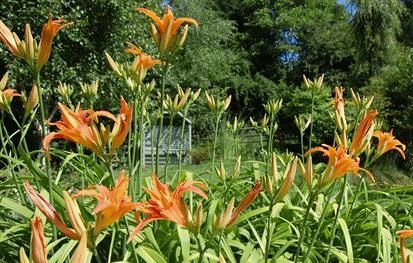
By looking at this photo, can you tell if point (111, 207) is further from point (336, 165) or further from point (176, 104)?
point (176, 104)

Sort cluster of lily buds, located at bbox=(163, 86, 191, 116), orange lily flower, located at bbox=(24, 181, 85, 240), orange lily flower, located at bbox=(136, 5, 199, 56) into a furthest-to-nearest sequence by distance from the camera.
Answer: cluster of lily buds, located at bbox=(163, 86, 191, 116) < orange lily flower, located at bbox=(136, 5, 199, 56) < orange lily flower, located at bbox=(24, 181, 85, 240)

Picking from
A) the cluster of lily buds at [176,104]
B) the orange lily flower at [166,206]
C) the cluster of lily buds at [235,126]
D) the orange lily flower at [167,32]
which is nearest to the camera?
the orange lily flower at [166,206]

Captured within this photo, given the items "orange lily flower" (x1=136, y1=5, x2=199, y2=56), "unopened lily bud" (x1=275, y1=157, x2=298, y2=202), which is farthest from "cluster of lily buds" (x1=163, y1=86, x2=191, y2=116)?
"unopened lily bud" (x1=275, y1=157, x2=298, y2=202)

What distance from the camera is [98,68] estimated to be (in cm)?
987

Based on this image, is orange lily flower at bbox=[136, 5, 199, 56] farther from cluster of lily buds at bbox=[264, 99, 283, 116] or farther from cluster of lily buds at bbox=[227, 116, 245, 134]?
cluster of lily buds at bbox=[227, 116, 245, 134]

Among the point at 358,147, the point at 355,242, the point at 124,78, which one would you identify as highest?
the point at 124,78

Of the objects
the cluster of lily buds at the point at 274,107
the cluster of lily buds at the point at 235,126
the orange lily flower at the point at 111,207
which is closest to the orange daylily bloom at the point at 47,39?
the orange lily flower at the point at 111,207

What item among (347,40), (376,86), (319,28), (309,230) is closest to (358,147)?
(309,230)

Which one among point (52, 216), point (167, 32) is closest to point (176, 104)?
point (167, 32)

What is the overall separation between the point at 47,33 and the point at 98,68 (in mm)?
8929

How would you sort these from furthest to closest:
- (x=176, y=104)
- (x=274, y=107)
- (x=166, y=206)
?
(x=274, y=107), (x=176, y=104), (x=166, y=206)

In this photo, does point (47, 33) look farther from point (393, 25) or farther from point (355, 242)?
point (393, 25)

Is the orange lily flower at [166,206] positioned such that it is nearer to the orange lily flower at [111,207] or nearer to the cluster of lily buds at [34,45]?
the orange lily flower at [111,207]

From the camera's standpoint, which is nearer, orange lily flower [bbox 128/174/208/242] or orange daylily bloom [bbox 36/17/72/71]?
orange lily flower [bbox 128/174/208/242]
